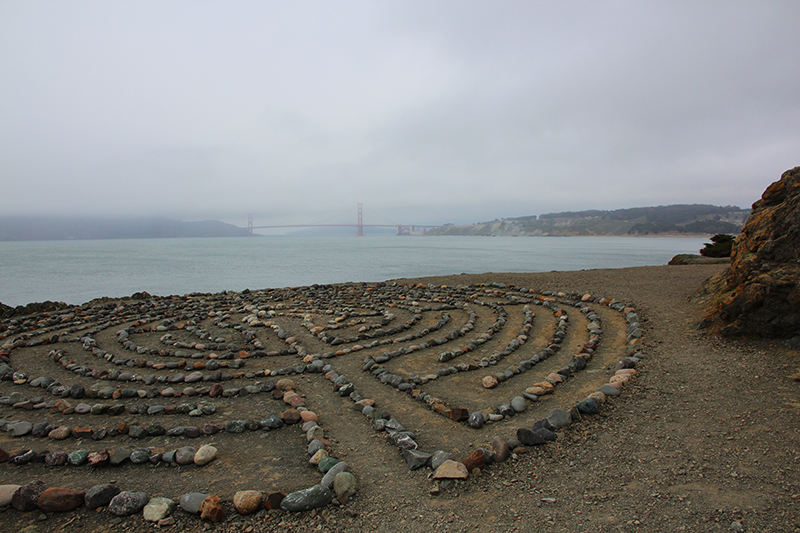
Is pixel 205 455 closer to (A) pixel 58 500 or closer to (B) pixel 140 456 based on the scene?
(B) pixel 140 456

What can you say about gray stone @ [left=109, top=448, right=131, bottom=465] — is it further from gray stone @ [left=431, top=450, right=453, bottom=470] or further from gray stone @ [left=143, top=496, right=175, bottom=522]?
gray stone @ [left=431, top=450, right=453, bottom=470]

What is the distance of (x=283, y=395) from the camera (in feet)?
20.0

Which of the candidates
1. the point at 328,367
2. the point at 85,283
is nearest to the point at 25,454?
the point at 328,367

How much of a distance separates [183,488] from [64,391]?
3.98 m

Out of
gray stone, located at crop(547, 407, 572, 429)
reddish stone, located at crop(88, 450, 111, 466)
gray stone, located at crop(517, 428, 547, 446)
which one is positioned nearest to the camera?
reddish stone, located at crop(88, 450, 111, 466)

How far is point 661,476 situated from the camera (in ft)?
12.3

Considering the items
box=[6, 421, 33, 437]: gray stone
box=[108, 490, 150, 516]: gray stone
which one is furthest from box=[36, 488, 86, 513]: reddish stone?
box=[6, 421, 33, 437]: gray stone

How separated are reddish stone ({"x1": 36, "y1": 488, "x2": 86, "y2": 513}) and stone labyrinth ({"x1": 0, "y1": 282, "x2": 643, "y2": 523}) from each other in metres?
0.02

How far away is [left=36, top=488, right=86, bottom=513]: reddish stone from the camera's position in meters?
3.52

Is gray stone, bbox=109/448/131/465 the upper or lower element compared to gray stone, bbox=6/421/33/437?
upper

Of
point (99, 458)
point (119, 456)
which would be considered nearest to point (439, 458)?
point (119, 456)

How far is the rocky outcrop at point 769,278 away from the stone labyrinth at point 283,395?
5.59 feet

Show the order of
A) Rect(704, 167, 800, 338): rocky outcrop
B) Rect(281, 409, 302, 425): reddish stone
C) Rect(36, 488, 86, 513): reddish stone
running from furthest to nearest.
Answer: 1. Rect(704, 167, 800, 338): rocky outcrop
2. Rect(281, 409, 302, 425): reddish stone
3. Rect(36, 488, 86, 513): reddish stone

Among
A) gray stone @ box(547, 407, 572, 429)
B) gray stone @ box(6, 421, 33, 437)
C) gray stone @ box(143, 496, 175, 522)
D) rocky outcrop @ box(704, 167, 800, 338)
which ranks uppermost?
rocky outcrop @ box(704, 167, 800, 338)
